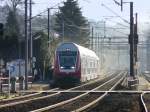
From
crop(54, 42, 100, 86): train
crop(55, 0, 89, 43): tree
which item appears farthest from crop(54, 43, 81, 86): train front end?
crop(55, 0, 89, 43): tree

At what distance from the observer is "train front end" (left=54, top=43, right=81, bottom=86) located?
49.5 metres

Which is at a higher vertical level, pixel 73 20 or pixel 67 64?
pixel 73 20

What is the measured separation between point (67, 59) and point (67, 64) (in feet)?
1.41

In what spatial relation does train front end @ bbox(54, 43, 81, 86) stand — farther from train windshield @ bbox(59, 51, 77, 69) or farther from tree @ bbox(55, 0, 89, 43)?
tree @ bbox(55, 0, 89, 43)

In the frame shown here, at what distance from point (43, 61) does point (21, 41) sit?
497cm

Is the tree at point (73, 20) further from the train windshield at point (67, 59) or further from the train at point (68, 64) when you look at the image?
the train windshield at point (67, 59)

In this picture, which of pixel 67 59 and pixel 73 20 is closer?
pixel 67 59

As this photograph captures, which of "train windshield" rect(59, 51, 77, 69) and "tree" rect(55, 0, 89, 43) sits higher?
"tree" rect(55, 0, 89, 43)

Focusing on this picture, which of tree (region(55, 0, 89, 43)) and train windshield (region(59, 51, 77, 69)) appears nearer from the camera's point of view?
train windshield (region(59, 51, 77, 69))

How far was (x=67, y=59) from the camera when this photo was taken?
163 ft

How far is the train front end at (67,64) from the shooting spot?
49469 millimetres

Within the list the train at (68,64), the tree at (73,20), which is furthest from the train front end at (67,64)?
the tree at (73,20)

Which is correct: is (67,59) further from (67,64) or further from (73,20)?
(73,20)

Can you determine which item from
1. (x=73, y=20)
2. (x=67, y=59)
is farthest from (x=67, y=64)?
(x=73, y=20)
